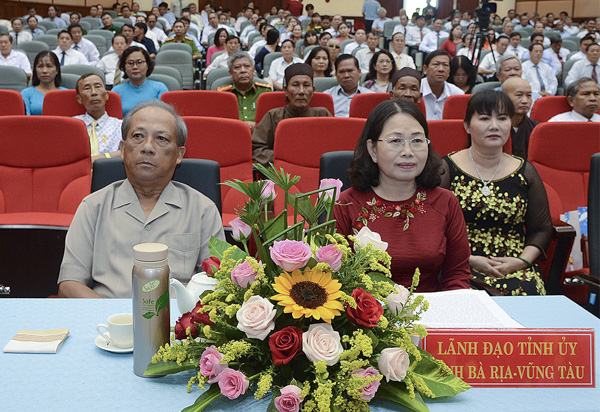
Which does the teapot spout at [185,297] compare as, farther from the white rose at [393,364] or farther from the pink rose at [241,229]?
the white rose at [393,364]

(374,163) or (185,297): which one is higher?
(374,163)

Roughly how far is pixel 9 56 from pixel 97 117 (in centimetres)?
434

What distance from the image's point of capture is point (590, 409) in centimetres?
98

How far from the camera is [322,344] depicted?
852 millimetres

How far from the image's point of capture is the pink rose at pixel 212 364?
35.0 inches

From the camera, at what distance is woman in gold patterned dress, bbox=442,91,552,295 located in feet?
7.35

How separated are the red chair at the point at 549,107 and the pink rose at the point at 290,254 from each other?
12.7 ft

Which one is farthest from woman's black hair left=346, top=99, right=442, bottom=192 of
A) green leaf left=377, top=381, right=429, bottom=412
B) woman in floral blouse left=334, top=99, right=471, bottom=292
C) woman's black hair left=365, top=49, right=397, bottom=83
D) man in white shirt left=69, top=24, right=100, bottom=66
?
man in white shirt left=69, top=24, right=100, bottom=66

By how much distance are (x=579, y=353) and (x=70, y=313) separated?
100cm

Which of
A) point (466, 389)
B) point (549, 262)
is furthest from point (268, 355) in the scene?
point (549, 262)

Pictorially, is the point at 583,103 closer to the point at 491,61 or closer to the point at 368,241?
the point at 368,241

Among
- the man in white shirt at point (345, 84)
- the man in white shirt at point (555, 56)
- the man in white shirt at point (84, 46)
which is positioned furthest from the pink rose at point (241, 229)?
the man in white shirt at point (555, 56)

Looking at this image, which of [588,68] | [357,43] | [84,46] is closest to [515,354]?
[588,68]

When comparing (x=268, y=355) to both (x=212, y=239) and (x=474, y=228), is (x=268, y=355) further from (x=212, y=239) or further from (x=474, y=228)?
(x=474, y=228)
